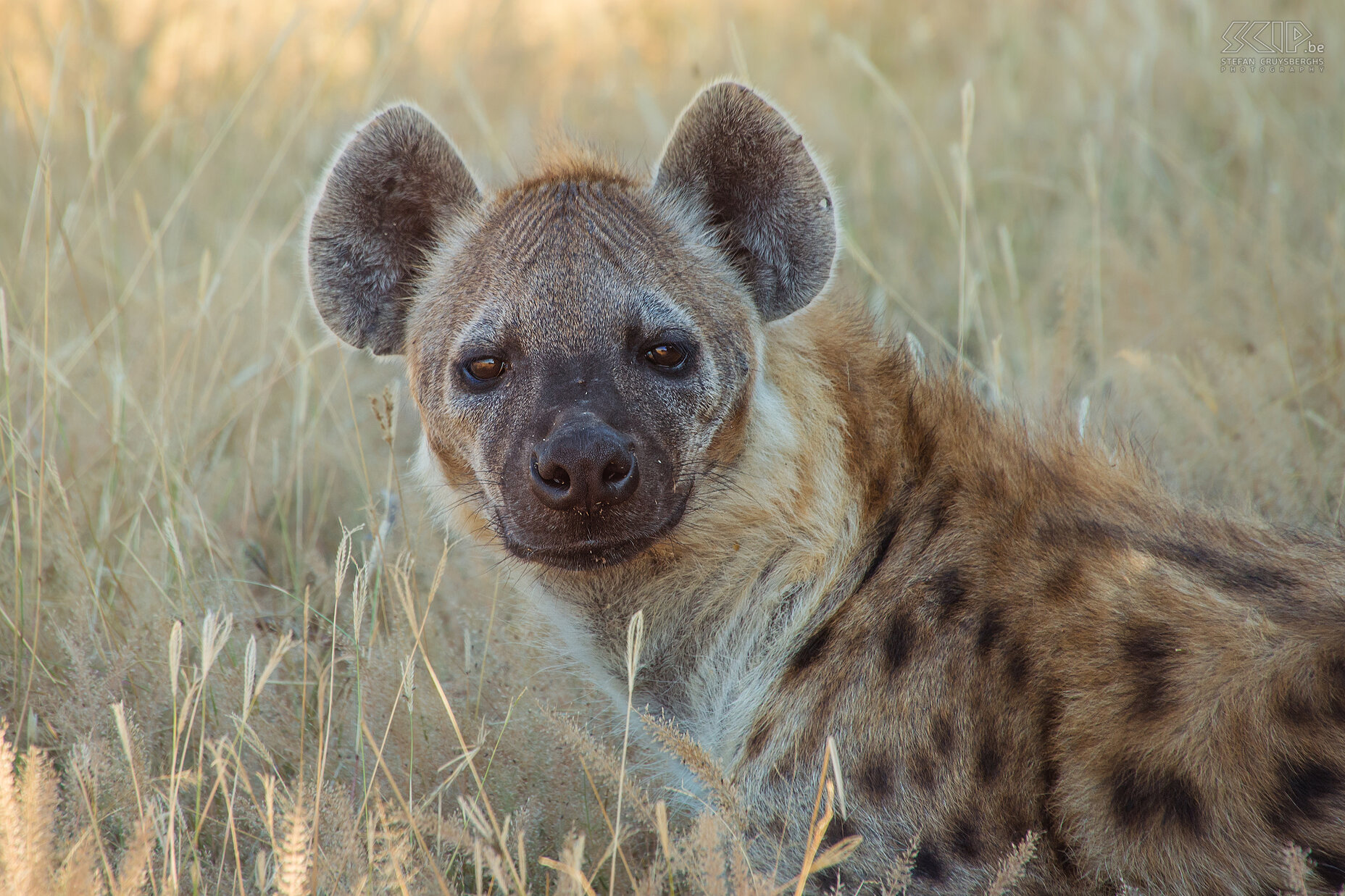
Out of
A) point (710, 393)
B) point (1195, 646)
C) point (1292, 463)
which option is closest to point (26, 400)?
point (710, 393)

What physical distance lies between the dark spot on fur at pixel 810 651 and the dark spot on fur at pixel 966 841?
0.35 meters

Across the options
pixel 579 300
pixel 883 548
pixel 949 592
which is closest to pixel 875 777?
pixel 949 592

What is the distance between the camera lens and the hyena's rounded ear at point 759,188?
2209mm

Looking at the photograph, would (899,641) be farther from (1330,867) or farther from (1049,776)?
(1330,867)

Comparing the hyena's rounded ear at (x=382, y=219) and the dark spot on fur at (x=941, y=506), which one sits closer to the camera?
the dark spot on fur at (x=941, y=506)

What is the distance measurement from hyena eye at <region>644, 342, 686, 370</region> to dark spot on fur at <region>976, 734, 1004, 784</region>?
800 millimetres

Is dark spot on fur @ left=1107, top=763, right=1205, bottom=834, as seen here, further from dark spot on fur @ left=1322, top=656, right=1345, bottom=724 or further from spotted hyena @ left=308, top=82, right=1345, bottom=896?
dark spot on fur @ left=1322, top=656, right=1345, bottom=724

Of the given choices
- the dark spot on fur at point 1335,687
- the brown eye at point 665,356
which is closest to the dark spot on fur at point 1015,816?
the dark spot on fur at point 1335,687

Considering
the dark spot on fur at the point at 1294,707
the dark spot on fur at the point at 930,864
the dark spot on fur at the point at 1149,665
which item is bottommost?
the dark spot on fur at the point at 930,864

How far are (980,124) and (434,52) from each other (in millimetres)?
3071

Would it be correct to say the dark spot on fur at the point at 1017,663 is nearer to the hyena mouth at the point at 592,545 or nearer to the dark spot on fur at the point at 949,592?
the dark spot on fur at the point at 949,592

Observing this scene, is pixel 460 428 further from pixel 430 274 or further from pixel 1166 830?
pixel 1166 830

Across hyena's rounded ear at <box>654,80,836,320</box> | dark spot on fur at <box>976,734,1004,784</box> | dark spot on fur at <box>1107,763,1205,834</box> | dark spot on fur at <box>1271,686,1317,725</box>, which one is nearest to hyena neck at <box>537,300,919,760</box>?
hyena's rounded ear at <box>654,80,836,320</box>

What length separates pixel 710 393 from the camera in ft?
6.91
